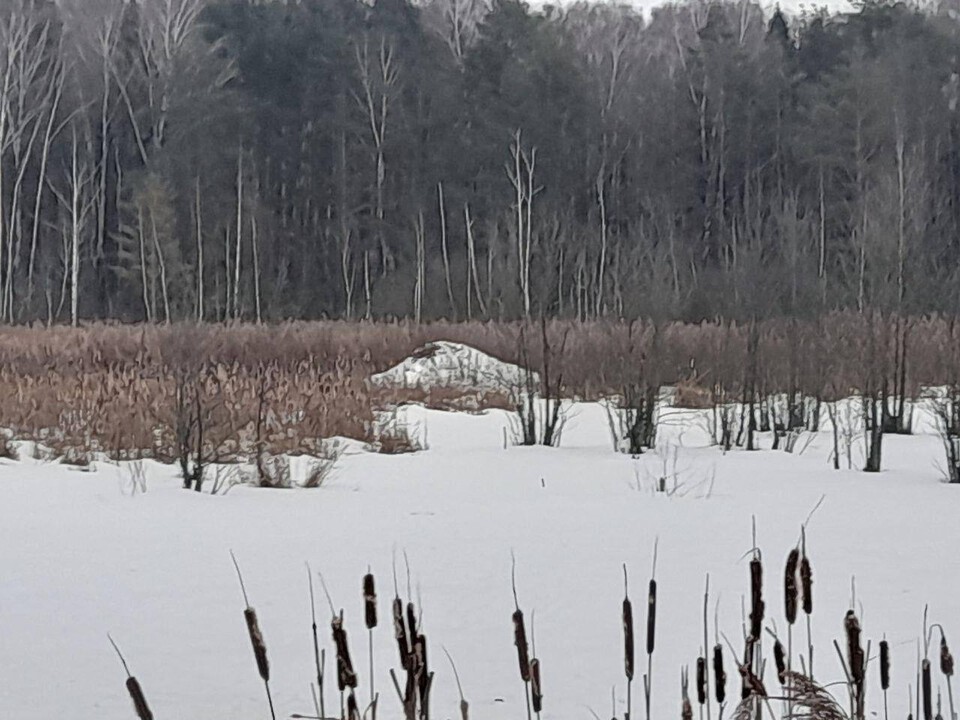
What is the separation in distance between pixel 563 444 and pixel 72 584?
23.6 ft

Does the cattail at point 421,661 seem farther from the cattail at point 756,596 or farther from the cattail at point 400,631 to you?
the cattail at point 756,596

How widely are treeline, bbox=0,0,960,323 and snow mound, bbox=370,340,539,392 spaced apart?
327 inches

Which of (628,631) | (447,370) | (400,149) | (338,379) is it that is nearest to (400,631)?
(628,631)

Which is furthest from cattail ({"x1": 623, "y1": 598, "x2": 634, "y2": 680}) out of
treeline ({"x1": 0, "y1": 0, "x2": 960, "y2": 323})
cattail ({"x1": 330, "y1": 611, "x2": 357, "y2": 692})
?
treeline ({"x1": 0, "y1": 0, "x2": 960, "y2": 323})

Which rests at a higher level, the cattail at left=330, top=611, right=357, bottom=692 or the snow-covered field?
the cattail at left=330, top=611, right=357, bottom=692

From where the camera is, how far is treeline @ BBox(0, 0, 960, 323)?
28078mm

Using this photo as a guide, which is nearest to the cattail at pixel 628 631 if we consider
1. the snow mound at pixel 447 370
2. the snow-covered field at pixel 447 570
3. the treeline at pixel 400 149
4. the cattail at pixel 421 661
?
the cattail at pixel 421 661

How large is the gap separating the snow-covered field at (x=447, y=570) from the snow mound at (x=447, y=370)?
6.79m

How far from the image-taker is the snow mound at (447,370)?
1620 centimetres

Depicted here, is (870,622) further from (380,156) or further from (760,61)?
(760,61)

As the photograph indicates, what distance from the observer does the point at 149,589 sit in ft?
16.1

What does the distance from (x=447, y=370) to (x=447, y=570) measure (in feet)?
38.1

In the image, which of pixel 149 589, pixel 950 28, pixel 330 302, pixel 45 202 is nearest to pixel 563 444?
pixel 149 589

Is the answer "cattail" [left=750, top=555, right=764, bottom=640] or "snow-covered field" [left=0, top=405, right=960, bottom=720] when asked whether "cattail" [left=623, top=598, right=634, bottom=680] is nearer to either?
"cattail" [left=750, top=555, right=764, bottom=640]
